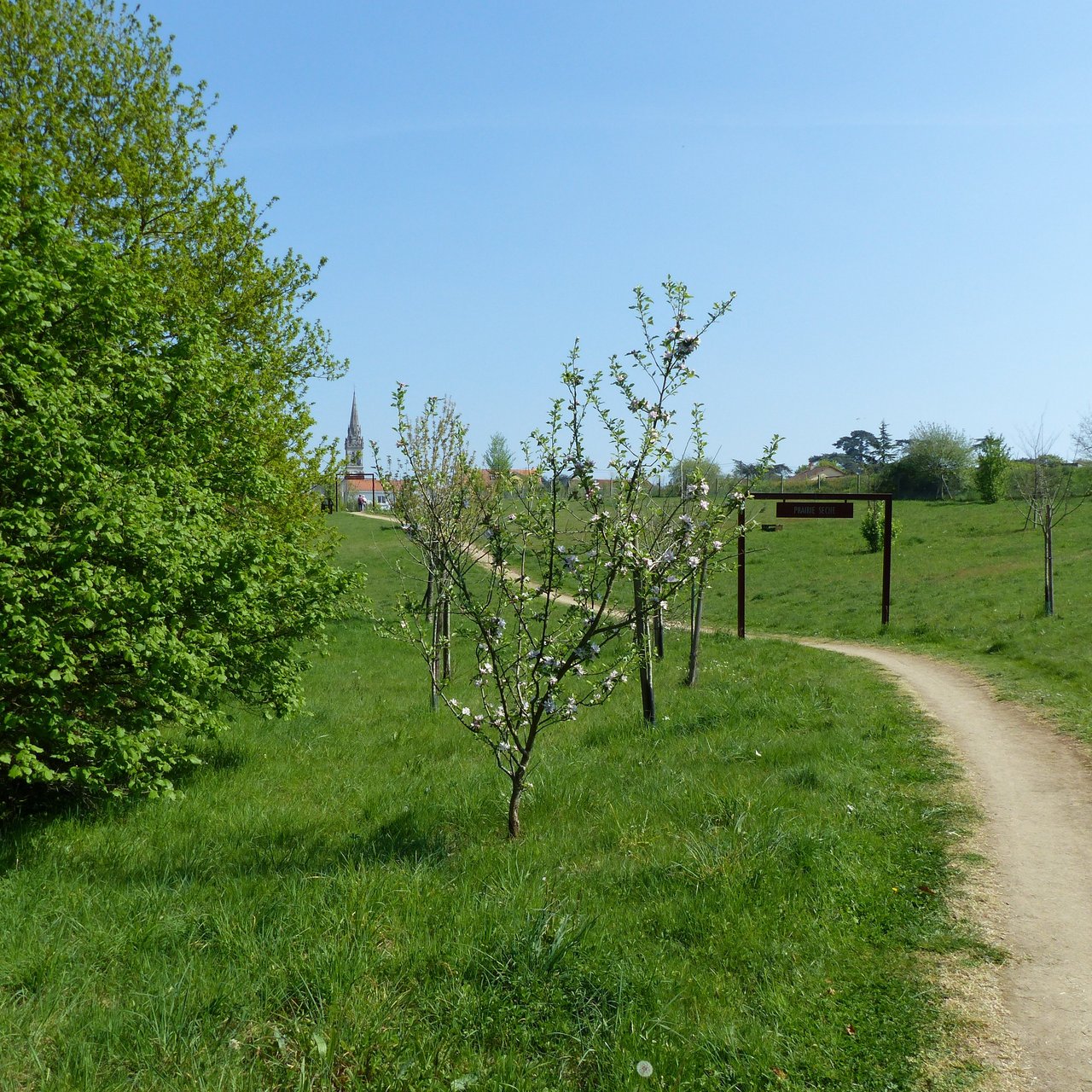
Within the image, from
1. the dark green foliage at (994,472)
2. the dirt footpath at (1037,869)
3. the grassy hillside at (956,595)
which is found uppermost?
the dark green foliage at (994,472)

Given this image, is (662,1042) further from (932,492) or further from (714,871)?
(932,492)

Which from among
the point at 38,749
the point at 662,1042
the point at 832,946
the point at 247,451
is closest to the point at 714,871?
the point at 832,946

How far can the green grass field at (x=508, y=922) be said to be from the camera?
4789 mm

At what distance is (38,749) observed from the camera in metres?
7.54

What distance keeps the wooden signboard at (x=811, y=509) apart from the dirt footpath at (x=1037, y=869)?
8.80 metres

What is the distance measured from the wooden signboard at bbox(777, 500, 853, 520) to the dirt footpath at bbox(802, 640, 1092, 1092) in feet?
28.9

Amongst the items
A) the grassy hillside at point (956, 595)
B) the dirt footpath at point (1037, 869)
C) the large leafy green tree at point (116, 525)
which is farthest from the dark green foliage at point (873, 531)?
the large leafy green tree at point (116, 525)

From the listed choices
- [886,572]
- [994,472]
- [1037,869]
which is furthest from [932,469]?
[1037,869]

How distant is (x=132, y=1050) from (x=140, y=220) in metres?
14.9

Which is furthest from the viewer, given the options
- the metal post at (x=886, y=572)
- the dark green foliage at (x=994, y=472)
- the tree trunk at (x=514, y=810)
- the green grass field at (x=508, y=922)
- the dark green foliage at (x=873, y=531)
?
the dark green foliage at (x=994, y=472)

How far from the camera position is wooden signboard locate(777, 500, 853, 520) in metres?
21.4

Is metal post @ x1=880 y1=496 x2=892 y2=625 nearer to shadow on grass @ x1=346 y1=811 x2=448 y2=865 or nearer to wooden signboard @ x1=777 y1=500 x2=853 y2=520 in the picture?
wooden signboard @ x1=777 y1=500 x2=853 y2=520

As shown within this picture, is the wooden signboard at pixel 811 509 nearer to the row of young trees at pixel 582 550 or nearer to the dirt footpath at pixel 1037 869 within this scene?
the dirt footpath at pixel 1037 869

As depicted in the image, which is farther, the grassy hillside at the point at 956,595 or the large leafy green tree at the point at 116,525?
the grassy hillside at the point at 956,595
